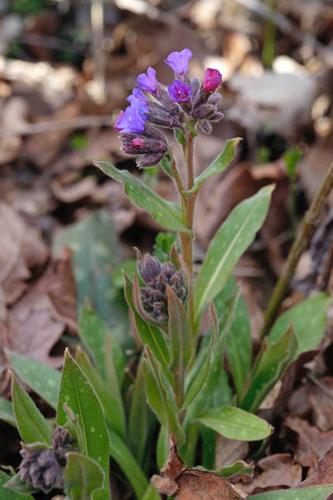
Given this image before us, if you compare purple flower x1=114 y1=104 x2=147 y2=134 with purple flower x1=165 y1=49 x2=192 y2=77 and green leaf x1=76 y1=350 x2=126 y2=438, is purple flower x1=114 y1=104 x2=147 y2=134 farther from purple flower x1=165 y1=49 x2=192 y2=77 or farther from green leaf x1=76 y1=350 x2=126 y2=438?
green leaf x1=76 y1=350 x2=126 y2=438

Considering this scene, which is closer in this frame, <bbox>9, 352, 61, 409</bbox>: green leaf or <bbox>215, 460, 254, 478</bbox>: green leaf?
<bbox>215, 460, 254, 478</bbox>: green leaf

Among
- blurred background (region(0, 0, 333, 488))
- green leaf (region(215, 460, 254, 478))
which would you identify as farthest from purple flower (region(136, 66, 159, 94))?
green leaf (region(215, 460, 254, 478))

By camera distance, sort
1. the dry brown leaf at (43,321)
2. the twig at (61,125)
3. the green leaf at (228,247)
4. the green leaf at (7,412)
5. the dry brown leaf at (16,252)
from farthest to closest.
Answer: the twig at (61,125), the dry brown leaf at (16,252), the dry brown leaf at (43,321), the green leaf at (228,247), the green leaf at (7,412)

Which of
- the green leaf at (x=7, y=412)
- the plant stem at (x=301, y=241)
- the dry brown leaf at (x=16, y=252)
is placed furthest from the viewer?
the dry brown leaf at (x=16, y=252)

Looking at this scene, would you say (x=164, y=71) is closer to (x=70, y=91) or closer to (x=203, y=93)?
(x=70, y=91)

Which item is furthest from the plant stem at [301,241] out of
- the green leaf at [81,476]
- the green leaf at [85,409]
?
the green leaf at [81,476]

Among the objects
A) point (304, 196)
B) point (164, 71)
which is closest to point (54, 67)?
point (164, 71)

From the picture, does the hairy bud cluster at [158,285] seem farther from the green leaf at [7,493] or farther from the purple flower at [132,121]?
the green leaf at [7,493]
